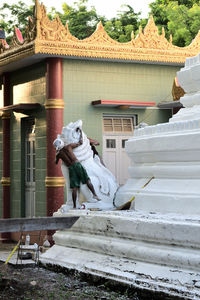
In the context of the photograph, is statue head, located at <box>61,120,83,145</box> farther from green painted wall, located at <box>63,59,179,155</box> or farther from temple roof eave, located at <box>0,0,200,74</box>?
A: green painted wall, located at <box>63,59,179,155</box>

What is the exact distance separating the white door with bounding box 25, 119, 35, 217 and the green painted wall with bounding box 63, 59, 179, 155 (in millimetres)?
1419

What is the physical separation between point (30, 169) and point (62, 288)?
9341 millimetres

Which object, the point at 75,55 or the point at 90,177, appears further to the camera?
the point at 75,55

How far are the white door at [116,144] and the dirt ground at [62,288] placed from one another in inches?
324

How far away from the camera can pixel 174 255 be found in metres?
4.85

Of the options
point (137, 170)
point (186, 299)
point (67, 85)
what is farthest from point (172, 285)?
point (67, 85)

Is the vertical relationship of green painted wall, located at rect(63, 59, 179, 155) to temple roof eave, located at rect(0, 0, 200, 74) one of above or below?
below

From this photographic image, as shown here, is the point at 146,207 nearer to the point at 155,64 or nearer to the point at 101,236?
the point at 101,236

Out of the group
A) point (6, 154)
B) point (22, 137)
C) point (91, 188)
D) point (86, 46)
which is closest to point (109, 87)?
point (86, 46)

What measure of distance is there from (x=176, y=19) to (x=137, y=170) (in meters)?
18.7

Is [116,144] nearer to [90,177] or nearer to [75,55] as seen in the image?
[75,55]

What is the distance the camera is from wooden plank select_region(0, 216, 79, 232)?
5.56 m

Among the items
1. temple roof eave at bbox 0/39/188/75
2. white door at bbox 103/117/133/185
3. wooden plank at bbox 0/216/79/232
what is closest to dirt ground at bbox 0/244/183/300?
wooden plank at bbox 0/216/79/232

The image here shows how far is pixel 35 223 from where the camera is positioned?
584 cm
